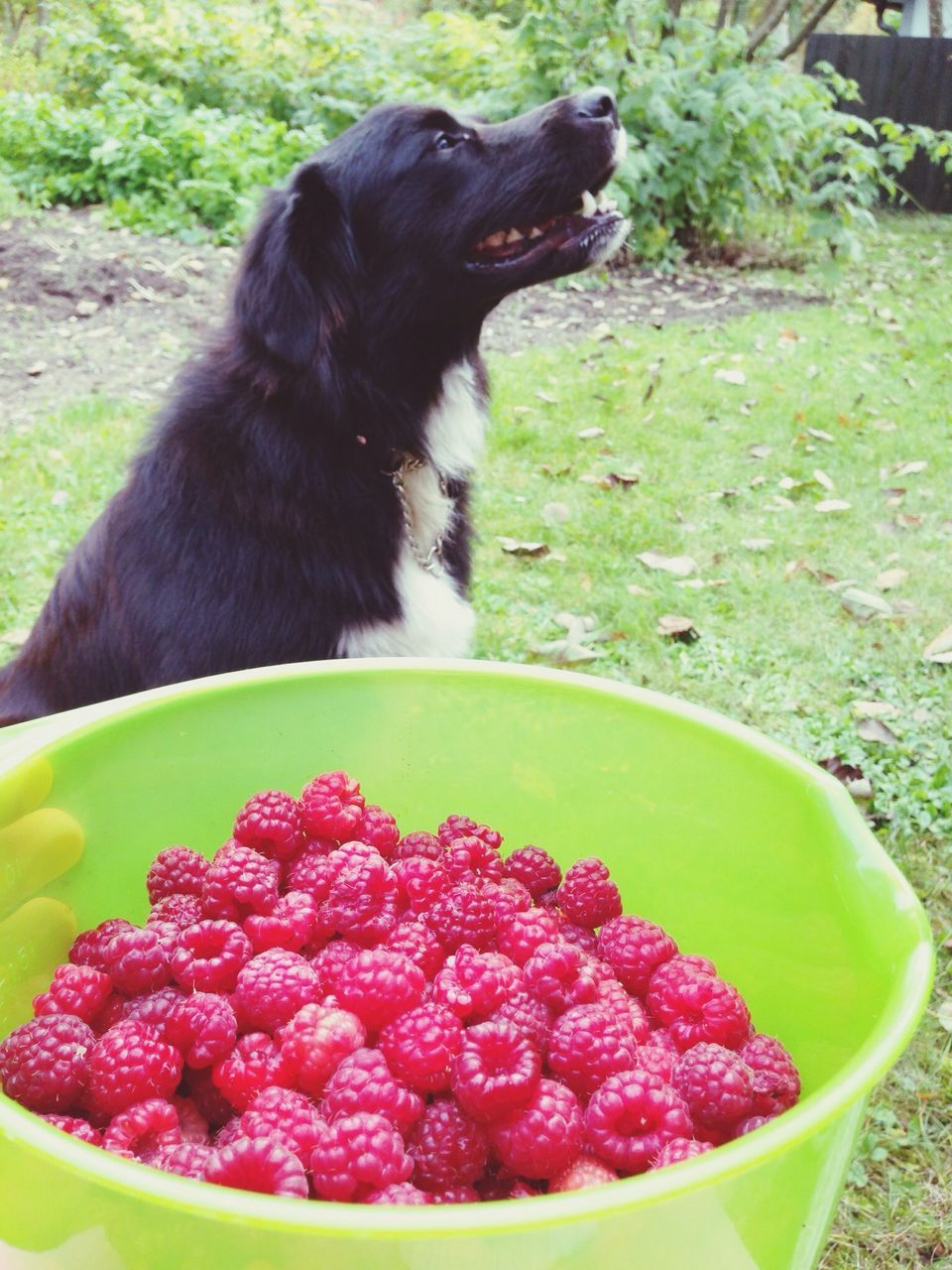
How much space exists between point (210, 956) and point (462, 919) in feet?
0.83

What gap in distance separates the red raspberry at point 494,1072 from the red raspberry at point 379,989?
0.23ft

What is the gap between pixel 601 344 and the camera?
5684 millimetres

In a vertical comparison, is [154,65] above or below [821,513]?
above

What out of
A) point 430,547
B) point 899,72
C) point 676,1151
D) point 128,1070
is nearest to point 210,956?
point 128,1070

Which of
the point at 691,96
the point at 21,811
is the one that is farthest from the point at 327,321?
the point at 691,96

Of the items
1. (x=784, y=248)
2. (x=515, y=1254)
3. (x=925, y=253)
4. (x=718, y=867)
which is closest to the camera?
(x=515, y=1254)

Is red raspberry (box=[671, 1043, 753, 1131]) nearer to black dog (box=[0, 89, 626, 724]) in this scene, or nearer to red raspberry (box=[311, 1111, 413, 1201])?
red raspberry (box=[311, 1111, 413, 1201])

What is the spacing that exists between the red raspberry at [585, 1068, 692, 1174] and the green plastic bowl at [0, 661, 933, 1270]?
0.14 m

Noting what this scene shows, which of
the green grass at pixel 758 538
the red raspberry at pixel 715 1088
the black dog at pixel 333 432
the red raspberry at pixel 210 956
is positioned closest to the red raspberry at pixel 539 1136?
the red raspberry at pixel 715 1088

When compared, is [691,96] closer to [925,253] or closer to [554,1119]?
[925,253]

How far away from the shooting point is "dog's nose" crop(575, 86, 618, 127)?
251 cm

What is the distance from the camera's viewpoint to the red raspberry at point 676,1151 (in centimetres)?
85

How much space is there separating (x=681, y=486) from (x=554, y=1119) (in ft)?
11.2

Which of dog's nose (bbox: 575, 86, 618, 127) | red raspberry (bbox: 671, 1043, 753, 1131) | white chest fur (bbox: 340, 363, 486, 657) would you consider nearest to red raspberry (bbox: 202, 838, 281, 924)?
red raspberry (bbox: 671, 1043, 753, 1131)
